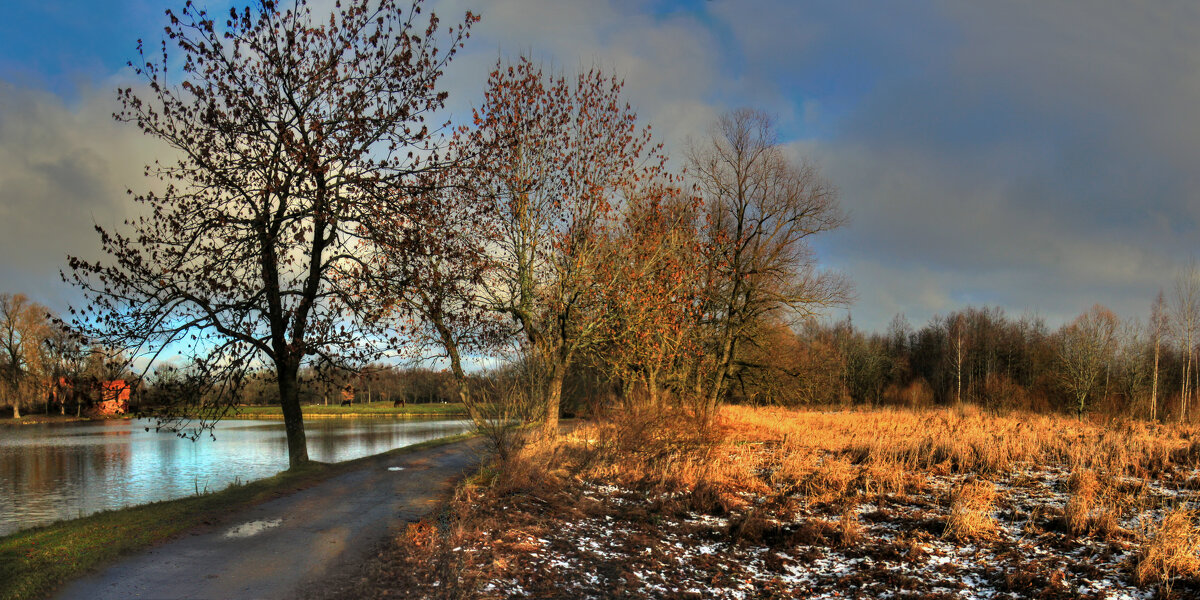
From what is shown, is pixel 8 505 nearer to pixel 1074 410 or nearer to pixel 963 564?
pixel 963 564

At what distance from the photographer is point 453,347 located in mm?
15000

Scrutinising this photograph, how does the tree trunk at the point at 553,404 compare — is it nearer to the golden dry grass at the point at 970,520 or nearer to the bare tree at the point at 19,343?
the golden dry grass at the point at 970,520

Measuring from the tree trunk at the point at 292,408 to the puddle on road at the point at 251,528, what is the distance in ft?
16.8

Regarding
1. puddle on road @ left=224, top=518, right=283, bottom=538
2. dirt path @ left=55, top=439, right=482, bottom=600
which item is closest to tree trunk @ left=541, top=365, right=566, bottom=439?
dirt path @ left=55, top=439, right=482, bottom=600

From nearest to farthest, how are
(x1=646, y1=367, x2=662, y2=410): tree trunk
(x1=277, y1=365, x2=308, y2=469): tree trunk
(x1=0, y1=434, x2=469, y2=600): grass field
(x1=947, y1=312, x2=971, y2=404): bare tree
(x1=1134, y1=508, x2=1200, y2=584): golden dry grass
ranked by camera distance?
(x1=0, y1=434, x2=469, y2=600): grass field → (x1=1134, y1=508, x2=1200, y2=584): golden dry grass → (x1=277, y1=365, x2=308, y2=469): tree trunk → (x1=646, y1=367, x2=662, y2=410): tree trunk → (x1=947, y1=312, x2=971, y2=404): bare tree

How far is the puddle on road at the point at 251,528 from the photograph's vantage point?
8.28 meters

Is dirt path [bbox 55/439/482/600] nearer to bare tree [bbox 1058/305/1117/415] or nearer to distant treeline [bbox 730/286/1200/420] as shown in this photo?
distant treeline [bbox 730/286/1200/420]

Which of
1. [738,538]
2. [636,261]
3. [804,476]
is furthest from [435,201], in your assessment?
[804,476]

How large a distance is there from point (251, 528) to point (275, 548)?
1.17 metres

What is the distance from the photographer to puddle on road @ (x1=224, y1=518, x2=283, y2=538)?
828cm

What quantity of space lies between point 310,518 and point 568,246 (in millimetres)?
7815

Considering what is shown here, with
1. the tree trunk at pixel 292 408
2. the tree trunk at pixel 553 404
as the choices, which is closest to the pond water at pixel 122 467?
the tree trunk at pixel 553 404

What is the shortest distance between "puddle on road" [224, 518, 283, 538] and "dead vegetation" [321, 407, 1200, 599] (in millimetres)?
2237

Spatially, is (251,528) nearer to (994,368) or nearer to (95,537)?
(95,537)
